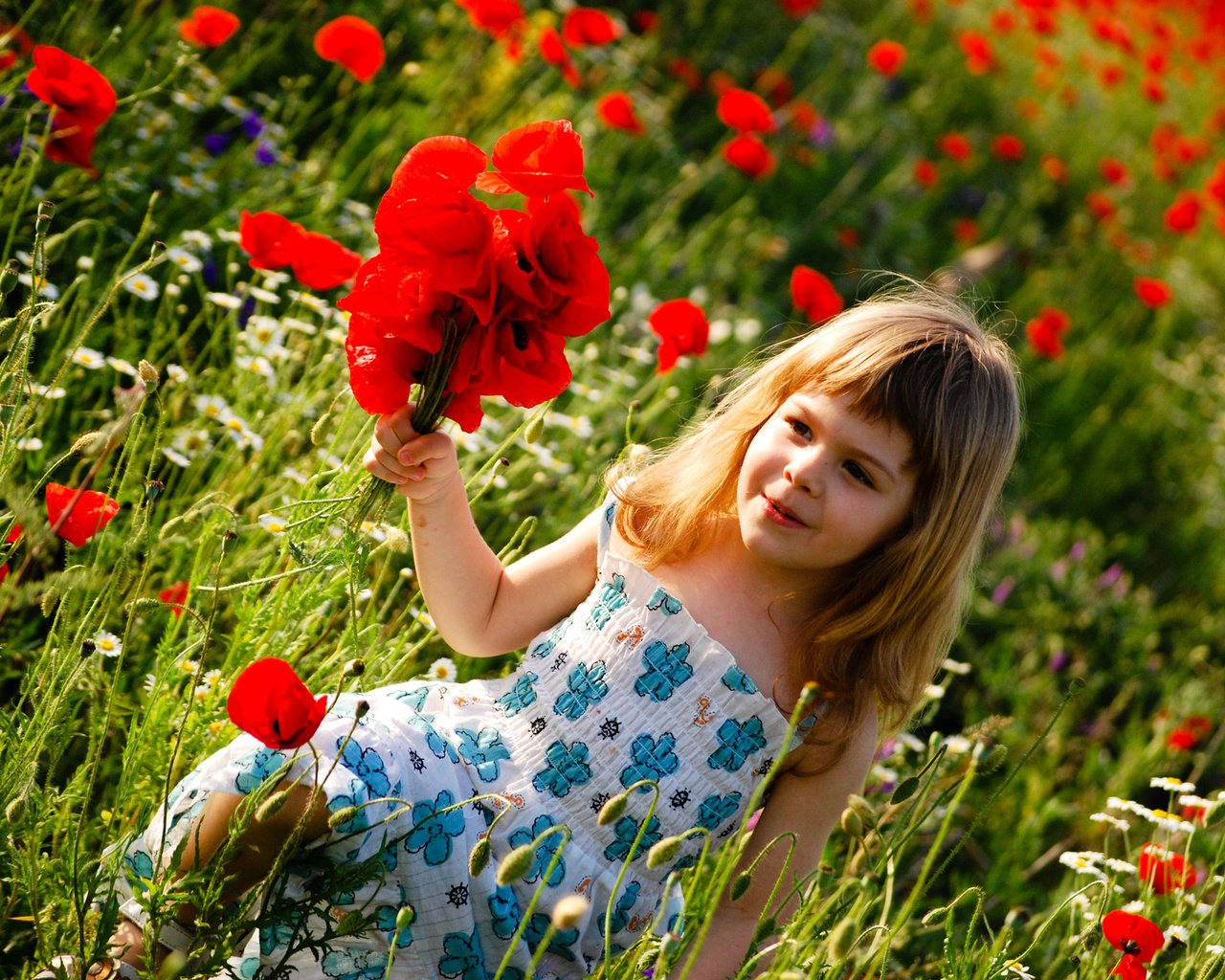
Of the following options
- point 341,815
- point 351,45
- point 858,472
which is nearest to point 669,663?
point 858,472

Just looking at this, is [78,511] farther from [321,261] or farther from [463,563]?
[321,261]

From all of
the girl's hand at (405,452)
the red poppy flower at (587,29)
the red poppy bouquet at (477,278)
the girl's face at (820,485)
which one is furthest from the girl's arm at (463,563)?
the red poppy flower at (587,29)

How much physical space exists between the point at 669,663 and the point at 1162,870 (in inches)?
34.3

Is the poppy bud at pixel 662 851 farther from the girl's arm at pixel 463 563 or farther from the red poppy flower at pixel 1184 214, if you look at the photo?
the red poppy flower at pixel 1184 214

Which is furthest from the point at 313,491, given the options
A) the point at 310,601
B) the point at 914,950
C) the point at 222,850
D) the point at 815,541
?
the point at 914,950

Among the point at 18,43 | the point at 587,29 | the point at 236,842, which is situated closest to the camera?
the point at 236,842

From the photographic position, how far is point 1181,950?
213cm

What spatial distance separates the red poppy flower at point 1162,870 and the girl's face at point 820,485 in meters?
0.64

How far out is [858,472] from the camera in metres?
1.82

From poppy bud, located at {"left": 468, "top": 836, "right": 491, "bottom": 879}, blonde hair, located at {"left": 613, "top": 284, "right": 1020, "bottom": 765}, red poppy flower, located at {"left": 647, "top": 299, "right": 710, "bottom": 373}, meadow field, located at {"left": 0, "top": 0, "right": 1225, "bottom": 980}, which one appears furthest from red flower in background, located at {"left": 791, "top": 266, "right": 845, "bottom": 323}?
poppy bud, located at {"left": 468, "top": 836, "right": 491, "bottom": 879}

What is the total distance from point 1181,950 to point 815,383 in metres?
1.19

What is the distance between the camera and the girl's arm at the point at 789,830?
1737 millimetres

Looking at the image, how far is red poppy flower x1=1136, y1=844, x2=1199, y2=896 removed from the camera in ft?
6.19

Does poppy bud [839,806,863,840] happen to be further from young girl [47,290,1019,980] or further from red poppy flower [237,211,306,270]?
red poppy flower [237,211,306,270]
